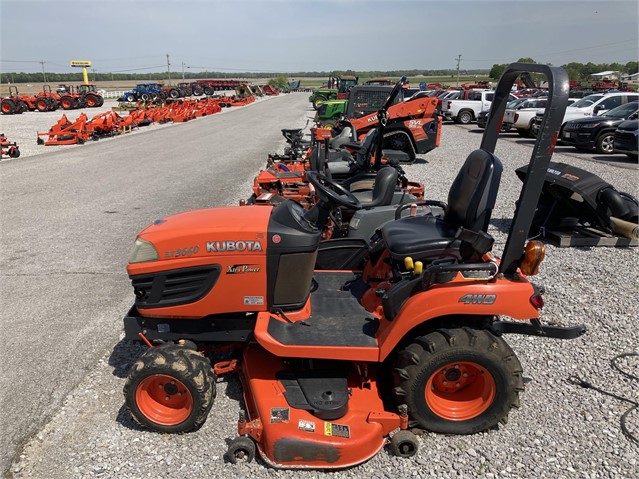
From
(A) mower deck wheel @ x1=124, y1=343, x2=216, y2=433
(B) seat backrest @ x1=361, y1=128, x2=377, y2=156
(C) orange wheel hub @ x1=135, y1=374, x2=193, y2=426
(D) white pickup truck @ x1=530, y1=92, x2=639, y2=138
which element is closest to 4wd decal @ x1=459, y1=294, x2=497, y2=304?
(A) mower deck wheel @ x1=124, y1=343, x2=216, y2=433

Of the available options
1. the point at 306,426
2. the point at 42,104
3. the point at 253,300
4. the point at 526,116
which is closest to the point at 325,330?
the point at 253,300

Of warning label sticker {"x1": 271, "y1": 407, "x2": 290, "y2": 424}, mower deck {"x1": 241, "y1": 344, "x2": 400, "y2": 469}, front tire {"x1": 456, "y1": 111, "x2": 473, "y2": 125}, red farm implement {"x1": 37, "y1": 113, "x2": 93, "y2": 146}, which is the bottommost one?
red farm implement {"x1": 37, "y1": 113, "x2": 93, "y2": 146}

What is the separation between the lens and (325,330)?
9.78 ft

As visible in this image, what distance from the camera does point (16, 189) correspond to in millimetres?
9547

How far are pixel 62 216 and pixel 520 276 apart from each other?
7264mm

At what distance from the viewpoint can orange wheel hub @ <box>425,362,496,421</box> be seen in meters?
2.88

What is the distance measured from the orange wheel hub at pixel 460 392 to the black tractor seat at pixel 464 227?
2.36ft

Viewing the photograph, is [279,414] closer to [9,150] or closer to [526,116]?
[9,150]

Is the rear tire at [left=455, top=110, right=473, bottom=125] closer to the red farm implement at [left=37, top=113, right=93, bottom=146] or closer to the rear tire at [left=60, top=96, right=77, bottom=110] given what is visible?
the red farm implement at [left=37, top=113, right=93, bottom=146]

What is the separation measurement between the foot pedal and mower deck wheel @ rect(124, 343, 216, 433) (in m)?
0.48

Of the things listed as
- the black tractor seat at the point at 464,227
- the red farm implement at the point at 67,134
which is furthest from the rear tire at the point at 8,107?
the black tractor seat at the point at 464,227

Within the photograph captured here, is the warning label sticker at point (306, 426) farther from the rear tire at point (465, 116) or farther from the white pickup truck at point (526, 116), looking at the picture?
the rear tire at point (465, 116)

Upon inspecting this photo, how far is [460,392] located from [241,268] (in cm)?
163

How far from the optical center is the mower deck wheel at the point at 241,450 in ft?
8.64
